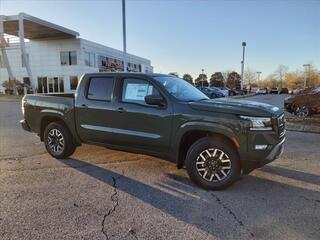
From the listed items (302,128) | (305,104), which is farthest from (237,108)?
(305,104)

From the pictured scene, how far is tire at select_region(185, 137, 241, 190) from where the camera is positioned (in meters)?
5.24

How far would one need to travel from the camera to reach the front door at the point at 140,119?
5.68 meters

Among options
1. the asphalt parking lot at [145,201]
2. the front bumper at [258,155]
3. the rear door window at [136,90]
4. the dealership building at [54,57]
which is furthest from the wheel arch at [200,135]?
the dealership building at [54,57]

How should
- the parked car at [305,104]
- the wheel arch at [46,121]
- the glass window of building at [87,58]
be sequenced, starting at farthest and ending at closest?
the glass window of building at [87,58], the parked car at [305,104], the wheel arch at [46,121]

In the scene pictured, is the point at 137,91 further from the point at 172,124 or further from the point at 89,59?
the point at 89,59

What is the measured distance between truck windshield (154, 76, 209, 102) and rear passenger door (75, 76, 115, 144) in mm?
1032

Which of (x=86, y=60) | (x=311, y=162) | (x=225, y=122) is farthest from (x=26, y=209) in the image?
(x=86, y=60)

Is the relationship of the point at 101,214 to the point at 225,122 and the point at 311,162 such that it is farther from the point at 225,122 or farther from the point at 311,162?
the point at 311,162

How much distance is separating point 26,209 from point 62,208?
47 cm

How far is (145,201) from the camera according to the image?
190 inches

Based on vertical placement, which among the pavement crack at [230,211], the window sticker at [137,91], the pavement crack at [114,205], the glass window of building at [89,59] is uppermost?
the glass window of building at [89,59]

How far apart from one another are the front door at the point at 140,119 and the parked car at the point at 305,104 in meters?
9.05

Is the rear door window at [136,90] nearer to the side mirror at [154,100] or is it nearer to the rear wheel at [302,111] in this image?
the side mirror at [154,100]

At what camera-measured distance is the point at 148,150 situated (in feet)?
19.4
